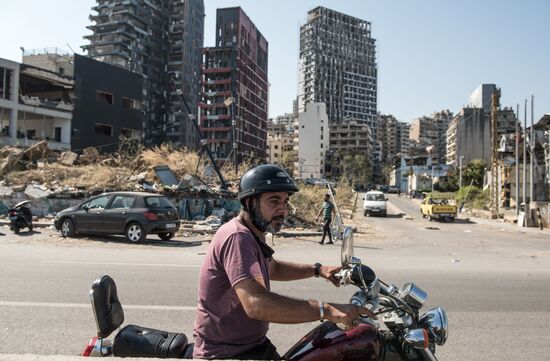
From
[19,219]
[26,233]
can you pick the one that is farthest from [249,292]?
[26,233]

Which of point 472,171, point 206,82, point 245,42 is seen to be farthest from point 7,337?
point 245,42

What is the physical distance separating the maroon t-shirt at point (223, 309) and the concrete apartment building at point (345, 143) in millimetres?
137254

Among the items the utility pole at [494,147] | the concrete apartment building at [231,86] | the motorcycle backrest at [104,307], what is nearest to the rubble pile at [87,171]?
the motorcycle backrest at [104,307]

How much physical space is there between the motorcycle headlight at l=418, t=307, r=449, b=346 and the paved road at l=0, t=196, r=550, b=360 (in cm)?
266

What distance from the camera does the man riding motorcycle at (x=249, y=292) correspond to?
2.26 metres

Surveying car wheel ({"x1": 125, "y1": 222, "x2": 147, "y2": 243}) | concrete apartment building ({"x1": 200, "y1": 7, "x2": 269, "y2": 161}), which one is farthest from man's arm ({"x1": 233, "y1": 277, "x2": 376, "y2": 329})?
concrete apartment building ({"x1": 200, "y1": 7, "x2": 269, "y2": 161})

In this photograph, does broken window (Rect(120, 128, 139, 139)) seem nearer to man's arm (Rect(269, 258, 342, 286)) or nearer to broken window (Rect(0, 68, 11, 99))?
broken window (Rect(0, 68, 11, 99))

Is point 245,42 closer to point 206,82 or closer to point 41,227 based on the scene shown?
point 206,82

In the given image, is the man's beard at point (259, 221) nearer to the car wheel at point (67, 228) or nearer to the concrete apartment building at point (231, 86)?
the car wheel at point (67, 228)

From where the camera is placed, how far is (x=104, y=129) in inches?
2315

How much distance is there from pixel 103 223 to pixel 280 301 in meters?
13.8

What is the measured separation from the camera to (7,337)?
16.6 ft

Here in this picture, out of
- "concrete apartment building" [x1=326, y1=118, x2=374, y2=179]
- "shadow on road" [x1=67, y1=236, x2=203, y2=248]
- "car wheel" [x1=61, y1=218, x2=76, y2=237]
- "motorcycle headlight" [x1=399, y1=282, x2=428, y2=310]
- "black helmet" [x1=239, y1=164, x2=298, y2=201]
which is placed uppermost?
"concrete apartment building" [x1=326, y1=118, x2=374, y2=179]

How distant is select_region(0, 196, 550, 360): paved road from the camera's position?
514 cm
